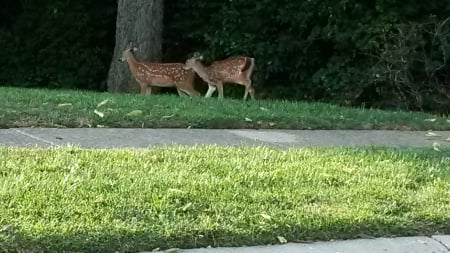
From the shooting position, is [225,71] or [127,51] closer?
[225,71]

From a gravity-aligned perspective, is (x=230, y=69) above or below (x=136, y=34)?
below

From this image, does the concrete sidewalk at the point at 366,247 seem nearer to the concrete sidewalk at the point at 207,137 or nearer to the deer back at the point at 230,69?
the concrete sidewalk at the point at 207,137

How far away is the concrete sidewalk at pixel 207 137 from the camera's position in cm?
763

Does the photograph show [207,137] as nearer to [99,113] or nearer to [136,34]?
[99,113]

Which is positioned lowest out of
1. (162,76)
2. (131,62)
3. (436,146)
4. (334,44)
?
(162,76)

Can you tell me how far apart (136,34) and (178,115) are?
21.2 ft

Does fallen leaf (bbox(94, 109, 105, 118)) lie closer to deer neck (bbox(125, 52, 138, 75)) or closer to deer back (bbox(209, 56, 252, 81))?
deer neck (bbox(125, 52, 138, 75))

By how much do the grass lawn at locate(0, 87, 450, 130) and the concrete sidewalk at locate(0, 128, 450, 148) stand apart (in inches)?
8.7

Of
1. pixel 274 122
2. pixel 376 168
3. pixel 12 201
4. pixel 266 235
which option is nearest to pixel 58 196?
pixel 12 201

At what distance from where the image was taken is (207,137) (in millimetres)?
8344

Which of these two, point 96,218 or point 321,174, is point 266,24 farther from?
point 96,218

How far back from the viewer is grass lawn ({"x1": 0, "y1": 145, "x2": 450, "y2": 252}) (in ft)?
16.1

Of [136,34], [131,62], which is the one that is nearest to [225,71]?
[131,62]

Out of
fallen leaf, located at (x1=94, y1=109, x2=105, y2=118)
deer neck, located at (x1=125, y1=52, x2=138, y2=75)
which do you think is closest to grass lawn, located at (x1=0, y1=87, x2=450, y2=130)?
fallen leaf, located at (x1=94, y1=109, x2=105, y2=118)
